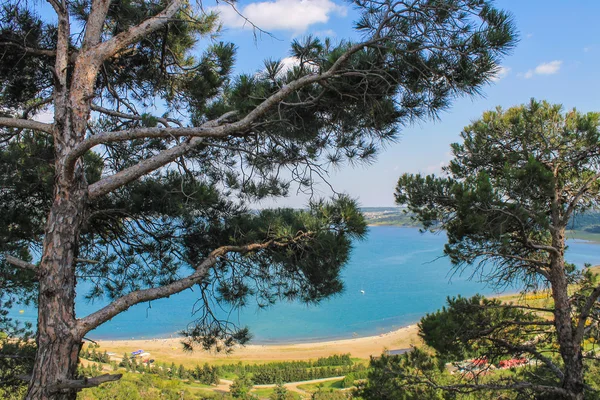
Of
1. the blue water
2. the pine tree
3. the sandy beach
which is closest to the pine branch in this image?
the pine tree

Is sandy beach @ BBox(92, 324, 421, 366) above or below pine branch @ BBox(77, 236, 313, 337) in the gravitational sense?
below

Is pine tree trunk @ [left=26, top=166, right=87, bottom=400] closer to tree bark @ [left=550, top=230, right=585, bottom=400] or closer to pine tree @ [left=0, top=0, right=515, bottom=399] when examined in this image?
pine tree @ [left=0, top=0, right=515, bottom=399]

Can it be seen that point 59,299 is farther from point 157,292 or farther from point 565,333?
point 565,333

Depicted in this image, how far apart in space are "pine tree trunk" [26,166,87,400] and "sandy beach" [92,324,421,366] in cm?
1566

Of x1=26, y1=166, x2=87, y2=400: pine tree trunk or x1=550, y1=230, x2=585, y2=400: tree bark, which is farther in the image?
x1=550, y1=230, x2=585, y2=400: tree bark

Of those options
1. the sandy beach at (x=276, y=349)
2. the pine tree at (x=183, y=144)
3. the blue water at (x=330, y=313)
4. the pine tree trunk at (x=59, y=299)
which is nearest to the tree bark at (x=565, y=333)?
the pine tree at (x=183, y=144)

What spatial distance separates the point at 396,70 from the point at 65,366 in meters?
2.34

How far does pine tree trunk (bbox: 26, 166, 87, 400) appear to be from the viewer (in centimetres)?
189

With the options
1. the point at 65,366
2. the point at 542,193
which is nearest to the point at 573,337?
the point at 542,193

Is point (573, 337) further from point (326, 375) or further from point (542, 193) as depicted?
point (326, 375)

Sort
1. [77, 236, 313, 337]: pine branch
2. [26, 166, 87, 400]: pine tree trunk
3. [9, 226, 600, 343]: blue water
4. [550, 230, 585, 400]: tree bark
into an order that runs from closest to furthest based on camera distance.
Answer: [26, 166, 87, 400]: pine tree trunk → [77, 236, 313, 337]: pine branch → [550, 230, 585, 400]: tree bark → [9, 226, 600, 343]: blue water

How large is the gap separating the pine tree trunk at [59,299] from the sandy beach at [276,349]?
15663 millimetres

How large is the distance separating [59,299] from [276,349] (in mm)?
18192

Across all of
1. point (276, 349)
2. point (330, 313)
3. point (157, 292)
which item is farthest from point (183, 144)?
point (330, 313)
